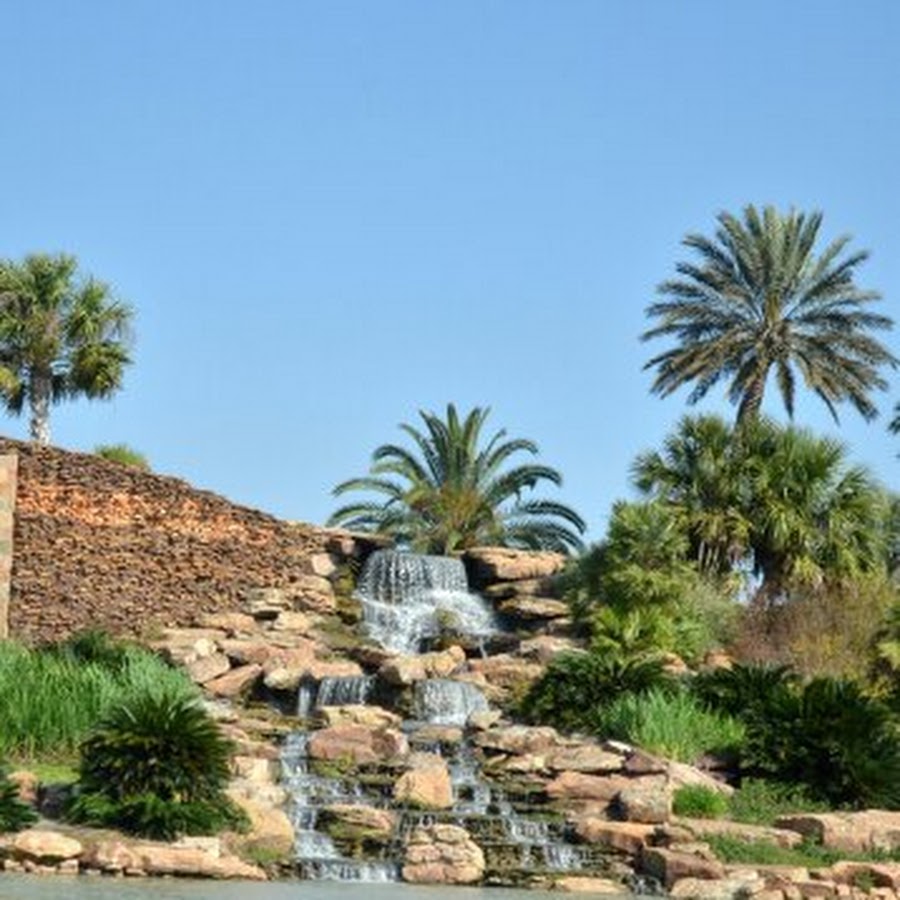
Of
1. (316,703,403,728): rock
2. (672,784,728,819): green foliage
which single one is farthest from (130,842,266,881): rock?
(316,703,403,728): rock

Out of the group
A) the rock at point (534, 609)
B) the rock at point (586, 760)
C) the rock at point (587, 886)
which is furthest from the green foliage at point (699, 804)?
the rock at point (534, 609)

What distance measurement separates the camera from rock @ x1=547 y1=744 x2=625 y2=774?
66.1 feet

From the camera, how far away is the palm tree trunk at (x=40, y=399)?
126 ft

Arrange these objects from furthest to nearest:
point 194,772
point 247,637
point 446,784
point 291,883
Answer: point 247,637, point 446,784, point 194,772, point 291,883

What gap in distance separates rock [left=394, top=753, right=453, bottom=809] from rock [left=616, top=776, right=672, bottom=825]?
1971 mm

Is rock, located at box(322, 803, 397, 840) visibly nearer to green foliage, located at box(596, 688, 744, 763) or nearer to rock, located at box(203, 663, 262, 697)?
green foliage, located at box(596, 688, 744, 763)

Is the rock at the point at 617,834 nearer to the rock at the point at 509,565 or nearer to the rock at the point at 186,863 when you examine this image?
the rock at the point at 186,863

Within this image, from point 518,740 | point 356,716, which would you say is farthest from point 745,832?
point 356,716

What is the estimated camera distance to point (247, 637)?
2941 centimetres

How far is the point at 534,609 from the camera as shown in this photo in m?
31.2

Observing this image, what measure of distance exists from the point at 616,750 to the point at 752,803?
1901mm

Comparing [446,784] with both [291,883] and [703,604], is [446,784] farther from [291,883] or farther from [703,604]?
[703,604]

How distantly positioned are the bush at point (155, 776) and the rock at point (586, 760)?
4.72 metres

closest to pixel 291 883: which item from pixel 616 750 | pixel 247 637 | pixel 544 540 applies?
pixel 616 750
